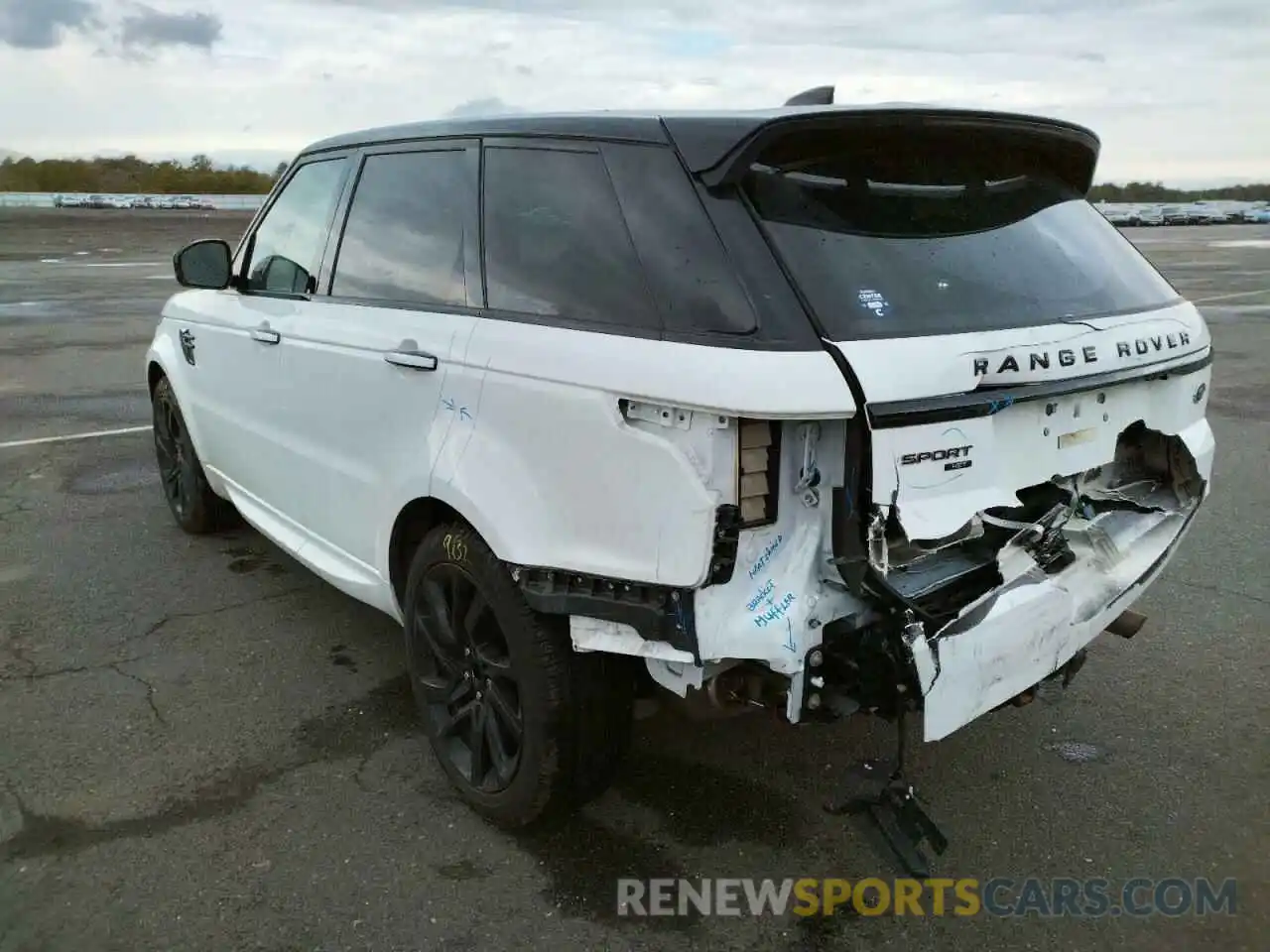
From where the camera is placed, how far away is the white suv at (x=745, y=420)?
2.38m

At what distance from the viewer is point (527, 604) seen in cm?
275

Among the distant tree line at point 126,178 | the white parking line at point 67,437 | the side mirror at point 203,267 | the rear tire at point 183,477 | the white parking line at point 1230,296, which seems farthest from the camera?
the distant tree line at point 126,178

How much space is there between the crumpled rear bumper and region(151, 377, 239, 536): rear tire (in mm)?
4047

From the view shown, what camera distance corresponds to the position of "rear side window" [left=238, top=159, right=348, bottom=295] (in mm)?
3902

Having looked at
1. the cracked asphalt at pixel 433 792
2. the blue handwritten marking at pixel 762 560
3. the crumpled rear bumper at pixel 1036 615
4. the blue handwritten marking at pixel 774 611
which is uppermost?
the blue handwritten marking at pixel 762 560

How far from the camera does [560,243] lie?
9.27 feet

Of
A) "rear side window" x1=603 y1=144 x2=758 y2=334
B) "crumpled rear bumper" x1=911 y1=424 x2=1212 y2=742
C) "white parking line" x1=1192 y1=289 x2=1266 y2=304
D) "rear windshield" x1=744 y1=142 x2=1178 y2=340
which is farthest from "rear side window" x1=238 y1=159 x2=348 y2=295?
"white parking line" x1=1192 y1=289 x2=1266 y2=304

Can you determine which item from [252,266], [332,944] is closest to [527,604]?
[332,944]

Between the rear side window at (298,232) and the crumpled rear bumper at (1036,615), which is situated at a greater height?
the rear side window at (298,232)

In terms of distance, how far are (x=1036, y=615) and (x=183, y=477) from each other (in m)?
4.47

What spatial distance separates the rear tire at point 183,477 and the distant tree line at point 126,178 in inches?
2049

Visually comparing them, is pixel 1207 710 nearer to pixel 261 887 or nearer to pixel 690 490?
pixel 690 490

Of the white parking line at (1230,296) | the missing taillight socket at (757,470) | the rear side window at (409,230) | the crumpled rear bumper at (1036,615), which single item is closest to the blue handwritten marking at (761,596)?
the missing taillight socket at (757,470)

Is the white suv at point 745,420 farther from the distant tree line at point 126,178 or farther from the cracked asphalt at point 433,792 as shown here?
the distant tree line at point 126,178
